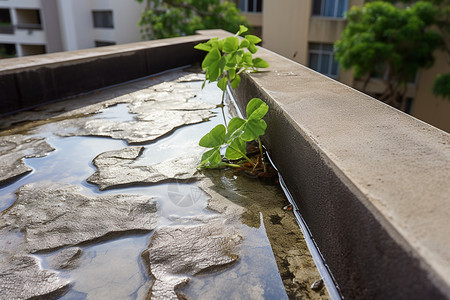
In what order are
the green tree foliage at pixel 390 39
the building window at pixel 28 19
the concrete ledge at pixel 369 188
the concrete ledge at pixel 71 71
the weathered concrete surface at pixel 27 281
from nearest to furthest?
the concrete ledge at pixel 369 188 < the weathered concrete surface at pixel 27 281 < the concrete ledge at pixel 71 71 < the green tree foliage at pixel 390 39 < the building window at pixel 28 19

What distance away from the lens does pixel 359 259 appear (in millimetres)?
1000

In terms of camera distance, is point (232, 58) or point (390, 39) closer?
point (232, 58)

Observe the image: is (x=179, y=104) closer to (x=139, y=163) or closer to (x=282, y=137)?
(x=139, y=163)

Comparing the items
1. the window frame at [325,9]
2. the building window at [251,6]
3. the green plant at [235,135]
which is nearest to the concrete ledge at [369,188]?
the green plant at [235,135]

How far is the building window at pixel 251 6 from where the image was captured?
16.0 metres

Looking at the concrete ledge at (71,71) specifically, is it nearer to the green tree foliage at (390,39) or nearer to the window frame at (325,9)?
the green tree foliage at (390,39)

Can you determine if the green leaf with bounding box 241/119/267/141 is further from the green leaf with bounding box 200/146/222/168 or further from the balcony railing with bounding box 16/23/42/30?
the balcony railing with bounding box 16/23/42/30

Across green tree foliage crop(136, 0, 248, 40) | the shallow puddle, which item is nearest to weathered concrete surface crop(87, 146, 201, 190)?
the shallow puddle

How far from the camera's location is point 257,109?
5.81 ft

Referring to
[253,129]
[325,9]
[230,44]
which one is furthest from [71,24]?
[253,129]

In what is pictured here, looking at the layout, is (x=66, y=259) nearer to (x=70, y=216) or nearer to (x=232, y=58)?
(x=70, y=216)

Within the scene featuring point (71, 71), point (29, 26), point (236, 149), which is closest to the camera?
point (236, 149)

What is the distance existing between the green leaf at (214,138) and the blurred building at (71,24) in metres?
19.0

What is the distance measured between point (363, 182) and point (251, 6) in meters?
16.2
